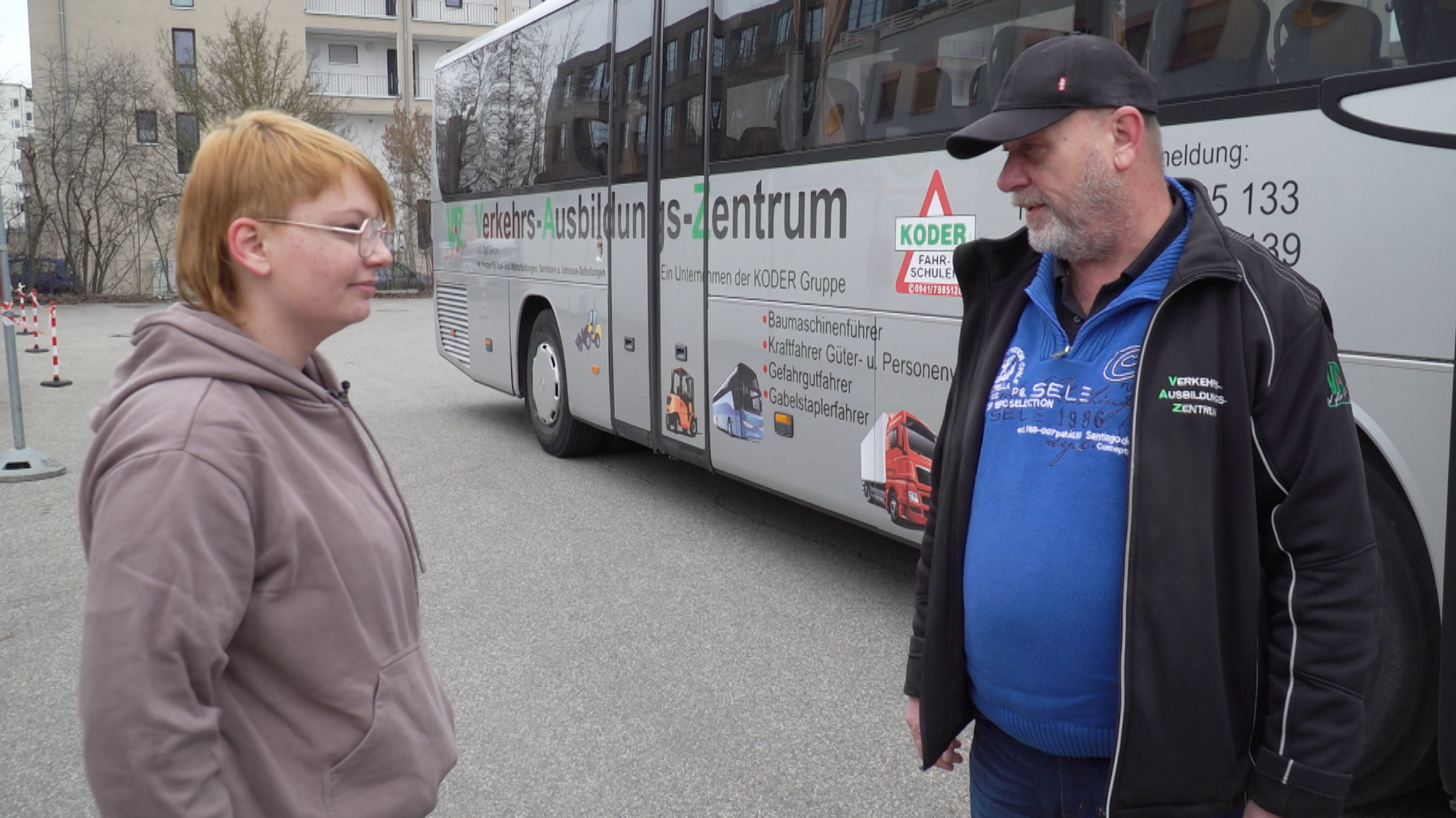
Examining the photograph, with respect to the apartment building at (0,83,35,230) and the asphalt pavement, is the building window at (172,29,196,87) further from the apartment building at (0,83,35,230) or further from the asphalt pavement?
the asphalt pavement

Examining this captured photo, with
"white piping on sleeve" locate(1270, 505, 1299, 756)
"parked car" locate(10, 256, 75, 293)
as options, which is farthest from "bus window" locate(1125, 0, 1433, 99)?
"parked car" locate(10, 256, 75, 293)

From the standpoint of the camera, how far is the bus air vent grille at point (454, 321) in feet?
34.6

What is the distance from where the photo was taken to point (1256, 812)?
174cm

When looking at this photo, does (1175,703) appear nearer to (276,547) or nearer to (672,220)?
(276,547)

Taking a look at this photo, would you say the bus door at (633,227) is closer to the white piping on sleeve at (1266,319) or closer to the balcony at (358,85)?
the white piping on sleeve at (1266,319)

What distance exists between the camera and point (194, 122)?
32.1 m

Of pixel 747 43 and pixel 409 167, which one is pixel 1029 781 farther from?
pixel 409 167

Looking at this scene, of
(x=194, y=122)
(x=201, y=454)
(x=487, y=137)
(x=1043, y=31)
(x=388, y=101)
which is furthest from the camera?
(x=388, y=101)

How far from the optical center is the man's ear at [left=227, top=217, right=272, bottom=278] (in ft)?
5.32

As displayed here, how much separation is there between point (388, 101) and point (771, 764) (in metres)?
41.4

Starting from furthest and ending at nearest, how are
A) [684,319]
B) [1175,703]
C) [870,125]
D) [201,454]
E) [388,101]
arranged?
[388,101] < [684,319] < [870,125] < [1175,703] < [201,454]

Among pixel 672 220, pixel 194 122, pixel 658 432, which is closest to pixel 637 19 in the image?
pixel 672 220

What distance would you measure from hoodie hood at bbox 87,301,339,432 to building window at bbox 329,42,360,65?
44064 millimetres

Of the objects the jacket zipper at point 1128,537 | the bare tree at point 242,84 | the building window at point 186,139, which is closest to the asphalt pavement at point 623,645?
the jacket zipper at point 1128,537
